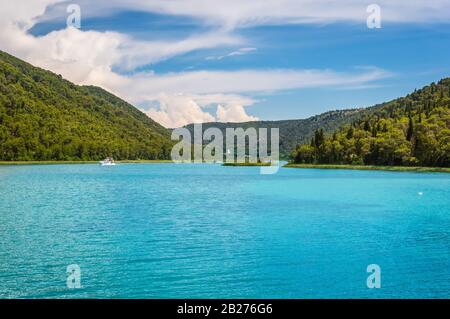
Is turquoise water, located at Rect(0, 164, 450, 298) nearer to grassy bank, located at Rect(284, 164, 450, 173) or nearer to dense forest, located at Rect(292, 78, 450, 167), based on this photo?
grassy bank, located at Rect(284, 164, 450, 173)

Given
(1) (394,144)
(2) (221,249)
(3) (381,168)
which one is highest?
(1) (394,144)

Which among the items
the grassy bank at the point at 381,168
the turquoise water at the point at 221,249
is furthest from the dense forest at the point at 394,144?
the turquoise water at the point at 221,249

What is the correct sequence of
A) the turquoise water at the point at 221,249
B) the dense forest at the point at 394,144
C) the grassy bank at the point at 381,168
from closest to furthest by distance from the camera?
the turquoise water at the point at 221,249, the grassy bank at the point at 381,168, the dense forest at the point at 394,144

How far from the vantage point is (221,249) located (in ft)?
95.1

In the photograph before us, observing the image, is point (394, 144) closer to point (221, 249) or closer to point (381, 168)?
point (381, 168)

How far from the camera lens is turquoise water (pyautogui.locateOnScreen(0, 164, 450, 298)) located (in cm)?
2172

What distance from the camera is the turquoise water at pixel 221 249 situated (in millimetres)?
21719

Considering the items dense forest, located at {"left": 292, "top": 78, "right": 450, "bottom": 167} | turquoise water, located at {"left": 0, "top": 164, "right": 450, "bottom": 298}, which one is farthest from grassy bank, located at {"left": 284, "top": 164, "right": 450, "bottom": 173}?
turquoise water, located at {"left": 0, "top": 164, "right": 450, "bottom": 298}

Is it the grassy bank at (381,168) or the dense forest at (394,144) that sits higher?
the dense forest at (394,144)

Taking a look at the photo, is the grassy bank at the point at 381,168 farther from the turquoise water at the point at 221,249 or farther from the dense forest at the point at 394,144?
the turquoise water at the point at 221,249

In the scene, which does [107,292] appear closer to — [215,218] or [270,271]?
[270,271]

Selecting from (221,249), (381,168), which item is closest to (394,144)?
(381,168)
